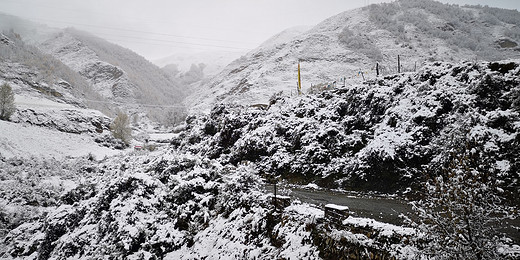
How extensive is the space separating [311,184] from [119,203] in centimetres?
1186

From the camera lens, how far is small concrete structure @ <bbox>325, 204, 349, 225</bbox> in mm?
7930

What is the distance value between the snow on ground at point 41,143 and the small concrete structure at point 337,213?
45.5 metres

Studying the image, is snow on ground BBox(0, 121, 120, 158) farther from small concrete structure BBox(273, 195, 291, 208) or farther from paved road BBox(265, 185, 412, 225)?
paved road BBox(265, 185, 412, 225)

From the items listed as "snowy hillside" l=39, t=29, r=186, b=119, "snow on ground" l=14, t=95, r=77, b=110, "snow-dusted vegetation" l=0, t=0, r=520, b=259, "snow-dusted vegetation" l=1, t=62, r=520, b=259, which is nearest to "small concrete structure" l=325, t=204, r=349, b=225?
"snow-dusted vegetation" l=0, t=0, r=520, b=259

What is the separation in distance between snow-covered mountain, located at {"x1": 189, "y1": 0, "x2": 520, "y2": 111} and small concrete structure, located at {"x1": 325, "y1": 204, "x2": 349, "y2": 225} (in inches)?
1526

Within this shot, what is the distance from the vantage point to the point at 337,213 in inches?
318

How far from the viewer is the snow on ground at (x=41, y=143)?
36.5 metres

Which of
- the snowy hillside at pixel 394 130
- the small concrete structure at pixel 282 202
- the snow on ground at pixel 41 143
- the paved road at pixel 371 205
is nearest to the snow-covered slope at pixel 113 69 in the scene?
the snow on ground at pixel 41 143

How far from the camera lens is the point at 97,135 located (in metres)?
57.1

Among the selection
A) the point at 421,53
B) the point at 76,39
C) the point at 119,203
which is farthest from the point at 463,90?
the point at 76,39

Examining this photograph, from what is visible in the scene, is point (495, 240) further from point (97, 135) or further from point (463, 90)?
point (97, 135)

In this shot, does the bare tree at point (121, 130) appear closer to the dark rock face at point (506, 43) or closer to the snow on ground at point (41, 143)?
the snow on ground at point (41, 143)

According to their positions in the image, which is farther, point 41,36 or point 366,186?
point 41,36

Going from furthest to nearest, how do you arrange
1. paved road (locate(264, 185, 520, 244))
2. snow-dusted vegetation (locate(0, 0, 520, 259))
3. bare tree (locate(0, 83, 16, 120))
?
1. bare tree (locate(0, 83, 16, 120))
2. paved road (locate(264, 185, 520, 244))
3. snow-dusted vegetation (locate(0, 0, 520, 259))
